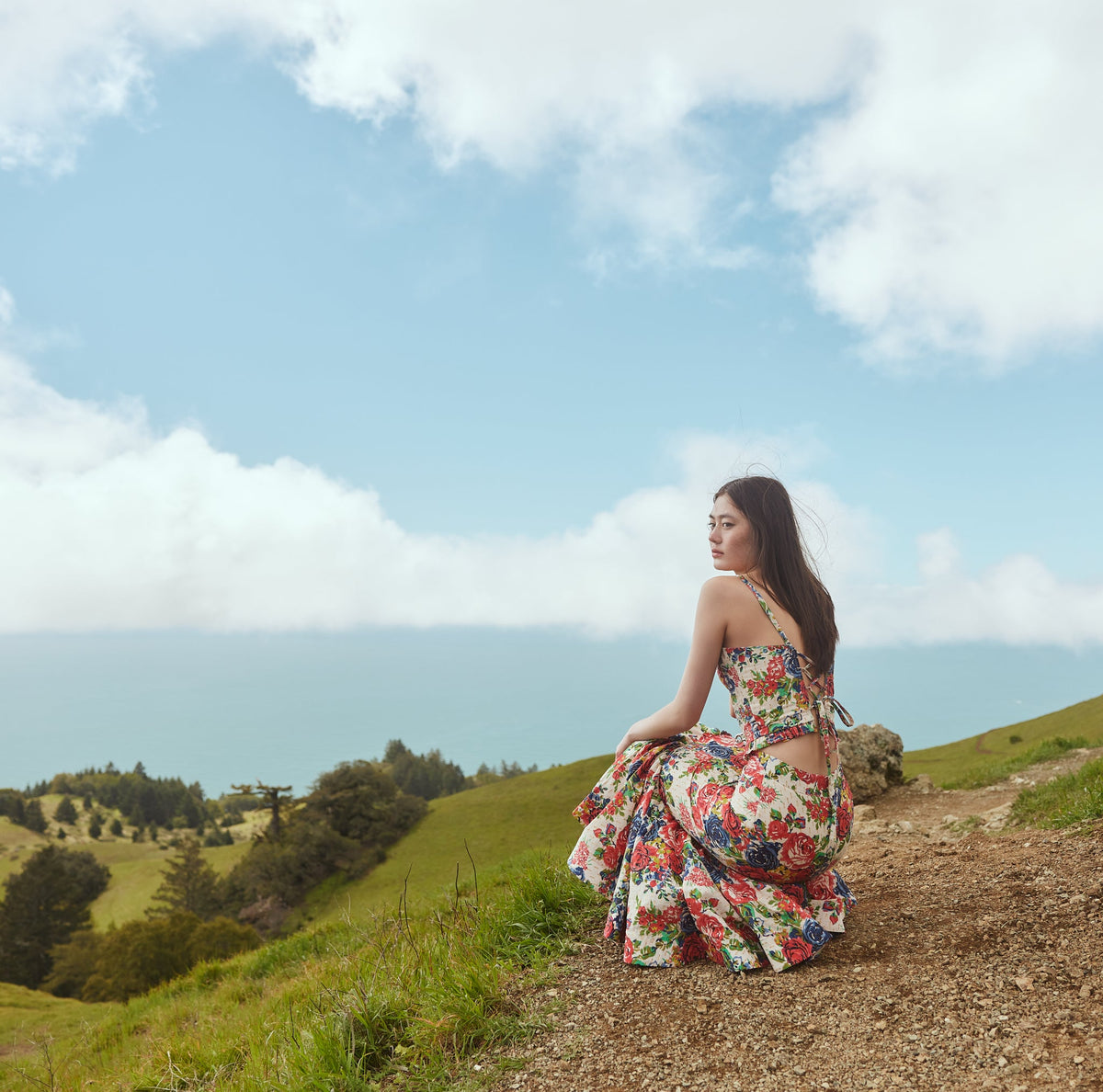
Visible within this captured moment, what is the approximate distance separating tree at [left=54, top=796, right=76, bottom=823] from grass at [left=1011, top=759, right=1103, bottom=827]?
140315 millimetres

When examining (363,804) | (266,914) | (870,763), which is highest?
(870,763)

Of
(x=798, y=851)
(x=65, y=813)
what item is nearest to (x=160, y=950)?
(x=798, y=851)

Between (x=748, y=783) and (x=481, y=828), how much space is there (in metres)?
46.0

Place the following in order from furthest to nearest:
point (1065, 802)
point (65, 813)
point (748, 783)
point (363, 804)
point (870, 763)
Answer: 1. point (65, 813)
2. point (363, 804)
3. point (870, 763)
4. point (1065, 802)
5. point (748, 783)

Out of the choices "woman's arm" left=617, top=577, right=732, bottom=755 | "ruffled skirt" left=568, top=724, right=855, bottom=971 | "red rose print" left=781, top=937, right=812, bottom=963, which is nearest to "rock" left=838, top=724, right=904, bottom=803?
"ruffled skirt" left=568, top=724, right=855, bottom=971

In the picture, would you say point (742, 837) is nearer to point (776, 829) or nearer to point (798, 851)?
point (776, 829)

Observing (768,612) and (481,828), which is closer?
(768,612)

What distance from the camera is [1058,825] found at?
7.32m

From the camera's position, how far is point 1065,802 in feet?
26.0

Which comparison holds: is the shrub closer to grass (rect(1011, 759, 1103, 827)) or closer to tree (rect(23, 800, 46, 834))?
grass (rect(1011, 759, 1103, 827))

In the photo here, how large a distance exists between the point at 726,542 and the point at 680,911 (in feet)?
8.50

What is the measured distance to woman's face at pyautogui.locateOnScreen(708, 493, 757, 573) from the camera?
215 inches

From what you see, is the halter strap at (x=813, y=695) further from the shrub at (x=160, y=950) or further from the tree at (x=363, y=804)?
the tree at (x=363, y=804)

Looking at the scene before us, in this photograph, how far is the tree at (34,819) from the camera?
111m
